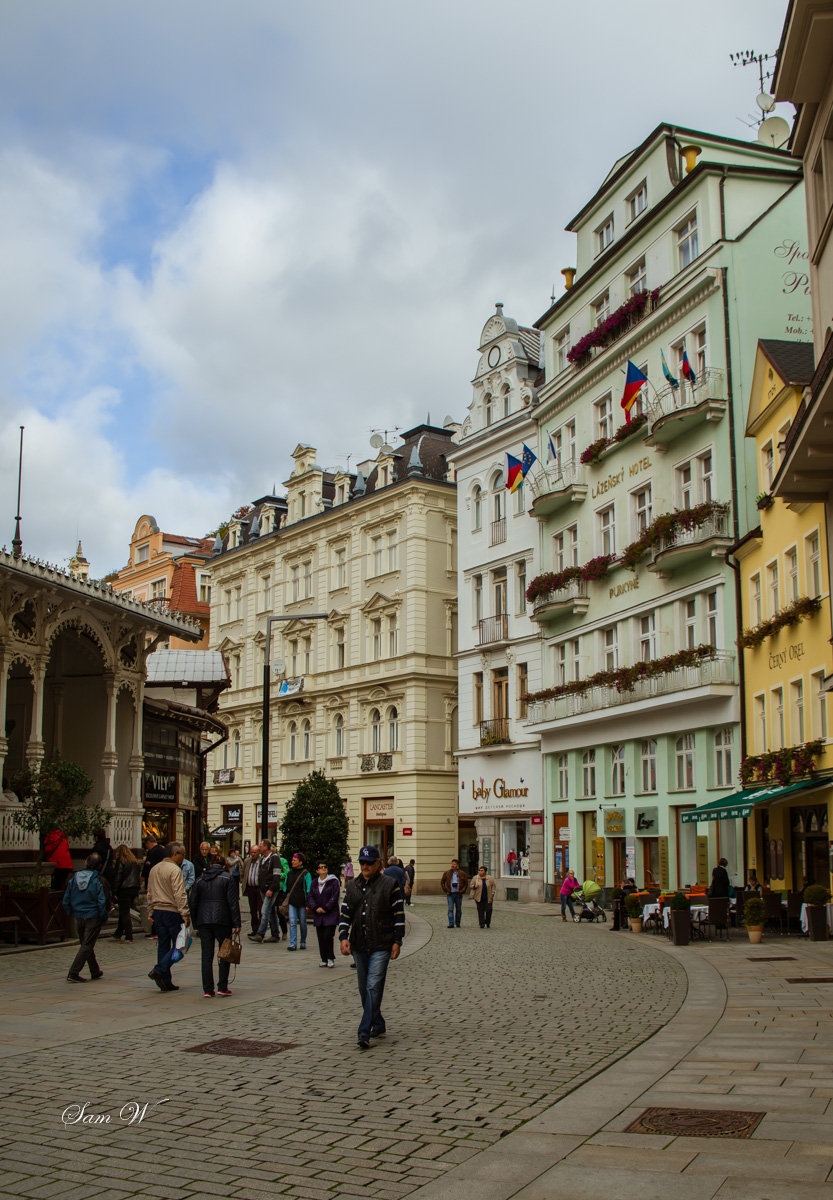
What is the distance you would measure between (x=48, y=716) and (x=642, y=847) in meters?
17.8

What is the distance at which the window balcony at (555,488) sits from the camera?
40.8 m

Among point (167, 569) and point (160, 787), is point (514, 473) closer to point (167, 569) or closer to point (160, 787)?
point (160, 787)

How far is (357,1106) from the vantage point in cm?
834

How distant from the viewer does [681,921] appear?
22.7 m

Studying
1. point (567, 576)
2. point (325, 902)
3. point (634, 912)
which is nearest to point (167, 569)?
point (567, 576)

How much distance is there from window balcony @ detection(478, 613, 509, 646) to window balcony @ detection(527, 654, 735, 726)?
3600 millimetres

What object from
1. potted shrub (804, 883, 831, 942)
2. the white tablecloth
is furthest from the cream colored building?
potted shrub (804, 883, 831, 942)

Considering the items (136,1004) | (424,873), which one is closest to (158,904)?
(136,1004)

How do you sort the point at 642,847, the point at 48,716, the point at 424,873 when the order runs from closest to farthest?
the point at 48,716
the point at 642,847
the point at 424,873

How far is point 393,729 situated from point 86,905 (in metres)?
38.5

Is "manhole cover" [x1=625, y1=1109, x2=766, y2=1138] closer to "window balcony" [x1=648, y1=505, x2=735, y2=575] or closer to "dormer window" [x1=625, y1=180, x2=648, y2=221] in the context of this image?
"window balcony" [x1=648, y1=505, x2=735, y2=575]

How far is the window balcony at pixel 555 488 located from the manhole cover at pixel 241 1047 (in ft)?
102

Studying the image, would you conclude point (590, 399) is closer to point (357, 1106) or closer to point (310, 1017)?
point (310, 1017)

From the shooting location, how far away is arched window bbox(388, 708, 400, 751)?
5275cm
